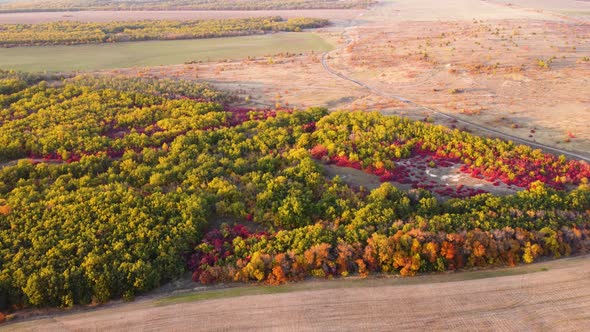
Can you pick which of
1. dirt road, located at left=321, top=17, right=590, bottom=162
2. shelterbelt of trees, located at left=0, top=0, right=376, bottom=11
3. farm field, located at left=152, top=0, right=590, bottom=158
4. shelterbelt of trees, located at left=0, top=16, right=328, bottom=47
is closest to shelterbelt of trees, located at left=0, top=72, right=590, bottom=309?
dirt road, located at left=321, top=17, right=590, bottom=162

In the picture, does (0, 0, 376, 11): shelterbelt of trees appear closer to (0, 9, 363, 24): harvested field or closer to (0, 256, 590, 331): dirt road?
(0, 9, 363, 24): harvested field

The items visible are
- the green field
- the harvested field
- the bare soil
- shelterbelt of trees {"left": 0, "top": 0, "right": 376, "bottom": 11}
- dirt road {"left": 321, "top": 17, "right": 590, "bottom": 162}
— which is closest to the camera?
dirt road {"left": 321, "top": 17, "right": 590, "bottom": 162}

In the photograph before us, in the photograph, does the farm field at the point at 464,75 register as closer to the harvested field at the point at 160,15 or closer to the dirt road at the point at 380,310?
the dirt road at the point at 380,310

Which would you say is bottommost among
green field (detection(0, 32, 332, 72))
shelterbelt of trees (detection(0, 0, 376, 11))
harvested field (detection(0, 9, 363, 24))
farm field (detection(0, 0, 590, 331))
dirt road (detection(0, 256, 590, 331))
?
dirt road (detection(0, 256, 590, 331))

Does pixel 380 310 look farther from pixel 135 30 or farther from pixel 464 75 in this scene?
pixel 135 30

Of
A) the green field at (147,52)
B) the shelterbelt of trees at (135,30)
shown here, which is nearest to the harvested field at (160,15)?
the shelterbelt of trees at (135,30)

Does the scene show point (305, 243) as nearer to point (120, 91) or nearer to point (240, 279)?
point (240, 279)
